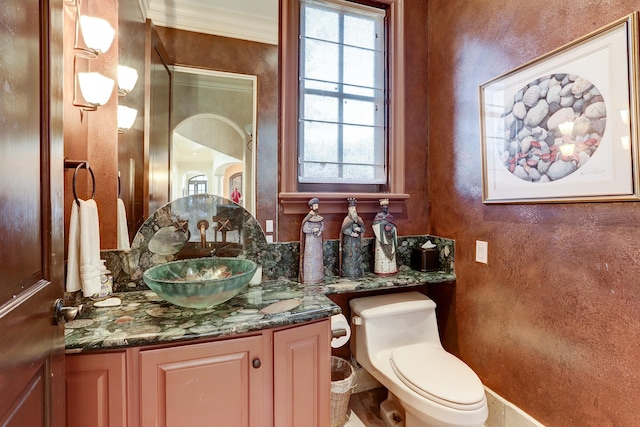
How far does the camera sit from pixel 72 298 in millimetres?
1260

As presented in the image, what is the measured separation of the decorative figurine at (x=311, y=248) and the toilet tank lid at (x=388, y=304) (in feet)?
1.03

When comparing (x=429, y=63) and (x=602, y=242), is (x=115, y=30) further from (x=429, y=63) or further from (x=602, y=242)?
(x=602, y=242)

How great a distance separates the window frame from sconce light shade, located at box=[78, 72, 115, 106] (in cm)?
85

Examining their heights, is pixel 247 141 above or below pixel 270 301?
above

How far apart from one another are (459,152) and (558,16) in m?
Result: 0.74

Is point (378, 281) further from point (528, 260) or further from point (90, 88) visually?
point (90, 88)

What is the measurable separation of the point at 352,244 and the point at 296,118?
2.70 feet

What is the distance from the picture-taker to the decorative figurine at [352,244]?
67.5 inches

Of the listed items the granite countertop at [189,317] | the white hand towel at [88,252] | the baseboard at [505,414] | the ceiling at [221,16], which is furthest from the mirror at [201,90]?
the baseboard at [505,414]

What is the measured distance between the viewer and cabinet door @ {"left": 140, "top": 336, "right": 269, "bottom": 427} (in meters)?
1.02

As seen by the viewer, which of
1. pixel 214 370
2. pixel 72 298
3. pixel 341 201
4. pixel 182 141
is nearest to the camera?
pixel 214 370

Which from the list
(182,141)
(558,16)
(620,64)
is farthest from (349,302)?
(558,16)

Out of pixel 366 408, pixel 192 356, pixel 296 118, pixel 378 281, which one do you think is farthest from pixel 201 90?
pixel 366 408

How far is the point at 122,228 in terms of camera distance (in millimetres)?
1450
